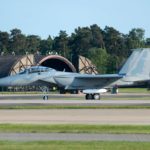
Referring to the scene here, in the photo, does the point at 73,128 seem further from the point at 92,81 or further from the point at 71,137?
the point at 92,81

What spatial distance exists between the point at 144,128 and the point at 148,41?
168 m

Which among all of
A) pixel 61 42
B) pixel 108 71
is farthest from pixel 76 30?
pixel 108 71

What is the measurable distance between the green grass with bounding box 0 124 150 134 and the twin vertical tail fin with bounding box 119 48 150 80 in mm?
40158

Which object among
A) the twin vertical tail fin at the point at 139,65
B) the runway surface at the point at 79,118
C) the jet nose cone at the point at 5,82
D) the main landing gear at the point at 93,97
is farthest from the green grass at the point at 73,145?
the twin vertical tail fin at the point at 139,65

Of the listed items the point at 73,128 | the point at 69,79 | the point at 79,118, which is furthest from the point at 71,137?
the point at 69,79

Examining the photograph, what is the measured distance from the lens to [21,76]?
5956 centimetres

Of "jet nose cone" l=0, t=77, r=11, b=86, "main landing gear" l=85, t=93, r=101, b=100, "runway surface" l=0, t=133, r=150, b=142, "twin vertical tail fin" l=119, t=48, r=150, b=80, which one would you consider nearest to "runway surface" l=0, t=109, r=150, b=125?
"runway surface" l=0, t=133, r=150, b=142

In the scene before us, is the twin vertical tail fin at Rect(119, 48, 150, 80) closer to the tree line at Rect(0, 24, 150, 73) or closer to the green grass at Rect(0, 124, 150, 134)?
the green grass at Rect(0, 124, 150, 134)

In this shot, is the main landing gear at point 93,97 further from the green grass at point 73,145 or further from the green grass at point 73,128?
the green grass at point 73,145

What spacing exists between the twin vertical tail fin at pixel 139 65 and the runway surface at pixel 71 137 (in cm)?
4337

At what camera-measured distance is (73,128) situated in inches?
910

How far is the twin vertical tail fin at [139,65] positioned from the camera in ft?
214

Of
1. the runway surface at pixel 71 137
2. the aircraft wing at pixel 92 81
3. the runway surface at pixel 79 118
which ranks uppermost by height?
the aircraft wing at pixel 92 81

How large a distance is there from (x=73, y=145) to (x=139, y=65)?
163 ft
